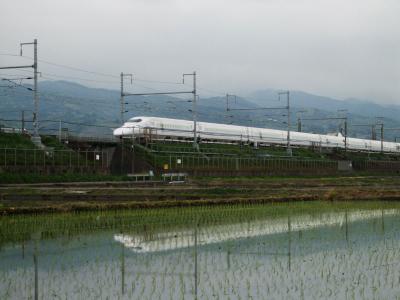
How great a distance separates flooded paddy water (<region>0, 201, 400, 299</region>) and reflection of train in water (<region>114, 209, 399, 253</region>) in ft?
0.10

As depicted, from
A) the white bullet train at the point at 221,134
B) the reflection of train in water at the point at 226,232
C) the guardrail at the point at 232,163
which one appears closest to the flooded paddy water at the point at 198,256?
the reflection of train in water at the point at 226,232

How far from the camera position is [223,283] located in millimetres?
13586

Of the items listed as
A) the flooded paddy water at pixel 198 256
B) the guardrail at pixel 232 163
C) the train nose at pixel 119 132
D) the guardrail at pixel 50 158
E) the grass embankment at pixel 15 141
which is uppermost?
the train nose at pixel 119 132

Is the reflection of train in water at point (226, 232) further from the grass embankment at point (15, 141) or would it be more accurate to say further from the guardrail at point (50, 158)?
the grass embankment at point (15, 141)

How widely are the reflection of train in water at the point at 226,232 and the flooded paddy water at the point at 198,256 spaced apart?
1.2 inches

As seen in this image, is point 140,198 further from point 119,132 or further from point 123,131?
point 123,131

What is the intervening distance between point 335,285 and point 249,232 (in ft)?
26.0

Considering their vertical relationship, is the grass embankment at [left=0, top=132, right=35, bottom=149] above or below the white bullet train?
below

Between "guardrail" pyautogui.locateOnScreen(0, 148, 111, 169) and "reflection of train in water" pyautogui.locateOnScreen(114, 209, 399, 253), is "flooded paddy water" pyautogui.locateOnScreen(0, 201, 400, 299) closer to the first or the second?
"reflection of train in water" pyautogui.locateOnScreen(114, 209, 399, 253)

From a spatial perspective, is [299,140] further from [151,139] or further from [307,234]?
[307,234]

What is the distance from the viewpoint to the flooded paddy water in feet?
42.7

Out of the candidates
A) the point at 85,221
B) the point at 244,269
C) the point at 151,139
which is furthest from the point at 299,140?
the point at 244,269

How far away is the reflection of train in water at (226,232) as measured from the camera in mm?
18516

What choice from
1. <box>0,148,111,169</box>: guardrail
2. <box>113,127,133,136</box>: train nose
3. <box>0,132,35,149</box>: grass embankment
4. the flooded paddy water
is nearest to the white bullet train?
<box>113,127,133,136</box>: train nose
